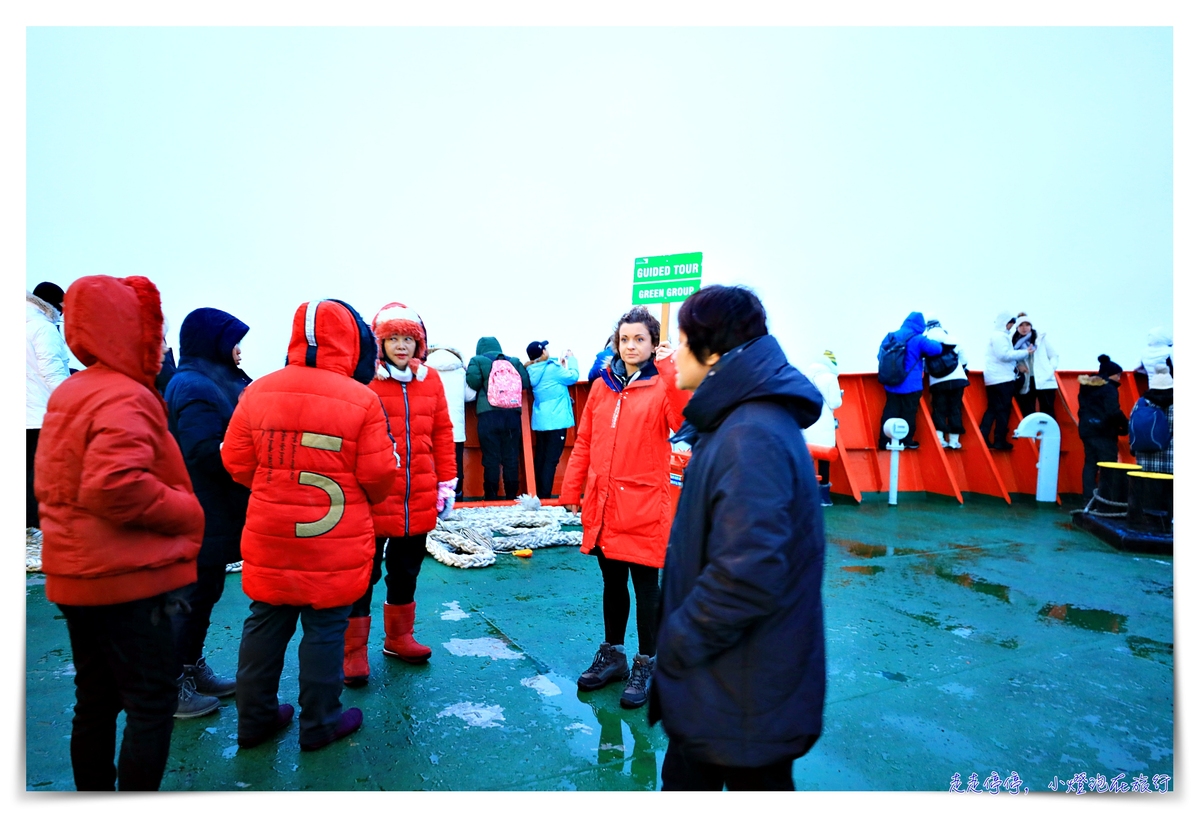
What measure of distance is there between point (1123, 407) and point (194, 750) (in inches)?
437

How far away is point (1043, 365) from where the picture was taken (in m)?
9.24

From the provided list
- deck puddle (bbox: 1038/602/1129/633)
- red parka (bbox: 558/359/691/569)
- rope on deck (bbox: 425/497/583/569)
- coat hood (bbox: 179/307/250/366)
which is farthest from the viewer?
rope on deck (bbox: 425/497/583/569)

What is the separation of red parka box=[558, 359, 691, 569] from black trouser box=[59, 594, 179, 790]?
1731 mm

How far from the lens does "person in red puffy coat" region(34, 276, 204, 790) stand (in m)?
2.09

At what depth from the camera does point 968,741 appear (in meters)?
2.95

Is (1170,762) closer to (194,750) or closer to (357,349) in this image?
(357,349)

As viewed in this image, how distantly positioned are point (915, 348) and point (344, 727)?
26.7ft

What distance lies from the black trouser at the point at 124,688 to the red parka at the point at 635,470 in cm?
173

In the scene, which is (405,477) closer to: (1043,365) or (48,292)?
(48,292)

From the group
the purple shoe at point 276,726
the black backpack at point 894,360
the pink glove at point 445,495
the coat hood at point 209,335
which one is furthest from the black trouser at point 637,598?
the black backpack at point 894,360

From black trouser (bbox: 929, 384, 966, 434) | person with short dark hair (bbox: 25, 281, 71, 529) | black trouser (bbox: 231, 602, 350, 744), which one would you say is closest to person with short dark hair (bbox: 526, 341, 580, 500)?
black trouser (bbox: 929, 384, 966, 434)

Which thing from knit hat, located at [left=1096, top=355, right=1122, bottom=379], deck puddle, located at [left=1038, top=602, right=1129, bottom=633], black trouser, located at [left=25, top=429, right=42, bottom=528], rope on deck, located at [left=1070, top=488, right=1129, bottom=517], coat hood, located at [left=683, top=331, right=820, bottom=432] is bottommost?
deck puddle, located at [left=1038, top=602, right=1129, bottom=633]

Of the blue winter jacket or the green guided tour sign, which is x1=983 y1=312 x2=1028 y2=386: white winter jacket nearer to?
the green guided tour sign

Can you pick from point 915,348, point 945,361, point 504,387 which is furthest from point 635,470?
point 945,361
